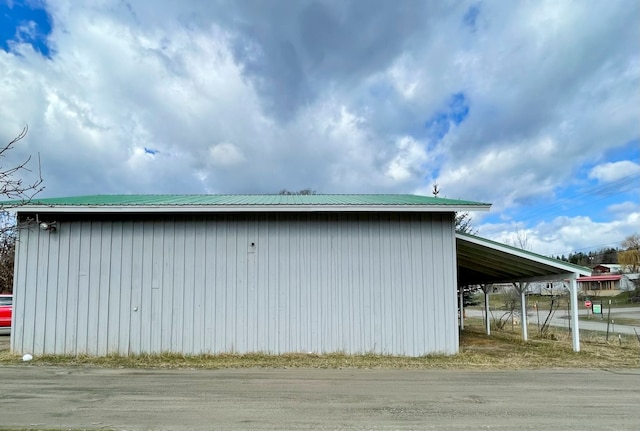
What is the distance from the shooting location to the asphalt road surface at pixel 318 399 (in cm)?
573

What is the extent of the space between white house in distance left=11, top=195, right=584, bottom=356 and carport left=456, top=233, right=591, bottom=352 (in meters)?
1.16

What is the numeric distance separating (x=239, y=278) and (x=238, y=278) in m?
0.02

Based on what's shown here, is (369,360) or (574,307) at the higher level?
(574,307)

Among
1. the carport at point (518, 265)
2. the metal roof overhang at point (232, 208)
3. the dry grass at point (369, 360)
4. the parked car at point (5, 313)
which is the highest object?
the metal roof overhang at point (232, 208)

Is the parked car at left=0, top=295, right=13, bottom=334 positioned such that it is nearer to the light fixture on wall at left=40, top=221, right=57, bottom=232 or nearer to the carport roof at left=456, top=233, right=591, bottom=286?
the light fixture on wall at left=40, top=221, right=57, bottom=232

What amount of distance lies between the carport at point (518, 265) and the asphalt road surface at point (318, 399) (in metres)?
2.74

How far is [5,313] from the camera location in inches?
664

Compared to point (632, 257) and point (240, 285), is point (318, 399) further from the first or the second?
point (632, 257)

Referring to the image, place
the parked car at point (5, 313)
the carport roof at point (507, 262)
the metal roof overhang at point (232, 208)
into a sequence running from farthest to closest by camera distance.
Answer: the parked car at point (5, 313), the carport roof at point (507, 262), the metal roof overhang at point (232, 208)

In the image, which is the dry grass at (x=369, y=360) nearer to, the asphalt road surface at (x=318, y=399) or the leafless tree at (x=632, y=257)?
the asphalt road surface at (x=318, y=399)

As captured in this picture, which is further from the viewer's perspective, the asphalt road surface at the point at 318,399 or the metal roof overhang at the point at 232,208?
the metal roof overhang at the point at 232,208

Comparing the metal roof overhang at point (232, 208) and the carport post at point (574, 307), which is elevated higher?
the metal roof overhang at point (232, 208)

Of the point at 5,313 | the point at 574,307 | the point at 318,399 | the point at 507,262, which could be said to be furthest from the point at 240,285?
the point at 5,313

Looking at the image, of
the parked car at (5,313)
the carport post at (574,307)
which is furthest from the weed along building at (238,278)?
the parked car at (5,313)
